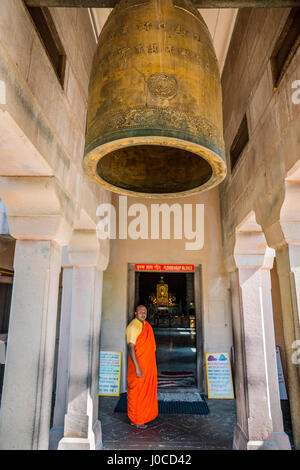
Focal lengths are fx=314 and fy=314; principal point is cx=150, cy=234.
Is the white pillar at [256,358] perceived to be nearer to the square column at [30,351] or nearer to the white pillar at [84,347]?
the white pillar at [84,347]

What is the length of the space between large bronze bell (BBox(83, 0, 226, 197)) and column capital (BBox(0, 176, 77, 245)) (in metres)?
1.11

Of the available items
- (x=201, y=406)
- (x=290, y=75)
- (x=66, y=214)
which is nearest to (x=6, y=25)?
(x=66, y=214)

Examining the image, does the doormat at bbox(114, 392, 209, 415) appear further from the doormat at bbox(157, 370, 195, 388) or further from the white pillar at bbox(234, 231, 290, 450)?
Answer: the white pillar at bbox(234, 231, 290, 450)

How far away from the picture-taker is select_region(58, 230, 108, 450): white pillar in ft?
14.2

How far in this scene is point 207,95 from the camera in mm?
1702

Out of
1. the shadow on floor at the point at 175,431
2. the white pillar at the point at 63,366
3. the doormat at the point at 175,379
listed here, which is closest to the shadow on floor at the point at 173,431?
the shadow on floor at the point at 175,431

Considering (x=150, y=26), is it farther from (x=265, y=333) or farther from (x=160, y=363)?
(x=160, y=363)

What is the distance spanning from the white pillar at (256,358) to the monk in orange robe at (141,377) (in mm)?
1520

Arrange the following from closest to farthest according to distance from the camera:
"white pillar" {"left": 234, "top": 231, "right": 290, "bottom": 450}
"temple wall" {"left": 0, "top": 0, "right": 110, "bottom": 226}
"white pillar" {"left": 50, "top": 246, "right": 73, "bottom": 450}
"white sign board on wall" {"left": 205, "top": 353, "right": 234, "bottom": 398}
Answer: "temple wall" {"left": 0, "top": 0, "right": 110, "bottom": 226}, "white pillar" {"left": 234, "top": 231, "right": 290, "bottom": 450}, "white pillar" {"left": 50, "top": 246, "right": 73, "bottom": 450}, "white sign board on wall" {"left": 205, "top": 353, "right": 234, "bottom": 398}

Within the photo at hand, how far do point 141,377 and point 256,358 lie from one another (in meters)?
2.06

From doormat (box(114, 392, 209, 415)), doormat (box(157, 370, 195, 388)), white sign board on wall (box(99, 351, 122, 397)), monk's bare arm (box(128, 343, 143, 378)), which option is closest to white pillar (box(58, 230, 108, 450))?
monk's bare arm (box(128, 343, 143, 378))

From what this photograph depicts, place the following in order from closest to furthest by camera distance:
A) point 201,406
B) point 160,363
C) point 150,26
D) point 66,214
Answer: point 150,26 < point 66,214 < point 201,406 < point 160,363

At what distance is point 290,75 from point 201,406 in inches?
234
